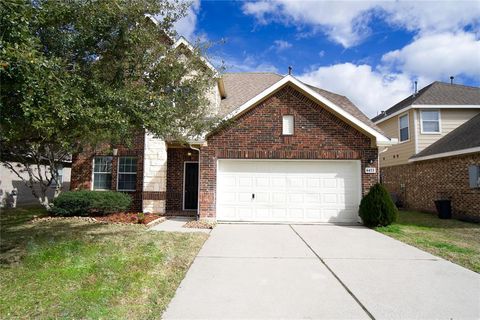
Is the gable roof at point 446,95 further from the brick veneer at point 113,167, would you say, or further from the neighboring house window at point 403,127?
the brick veneer at point 113,167

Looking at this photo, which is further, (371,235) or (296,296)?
(371,235)

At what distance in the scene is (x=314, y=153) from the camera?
11.8 m

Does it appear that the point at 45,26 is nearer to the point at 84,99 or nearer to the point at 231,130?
the point at 84,99

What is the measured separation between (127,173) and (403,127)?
16.1 m

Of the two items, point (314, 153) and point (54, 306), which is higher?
point (314, 153)

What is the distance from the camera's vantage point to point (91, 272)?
218 inches

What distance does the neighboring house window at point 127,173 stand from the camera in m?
14.2

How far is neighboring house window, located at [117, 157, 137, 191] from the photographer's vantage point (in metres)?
14.2

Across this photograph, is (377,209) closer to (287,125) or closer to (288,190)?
(288,190)

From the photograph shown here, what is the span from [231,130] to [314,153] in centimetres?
321

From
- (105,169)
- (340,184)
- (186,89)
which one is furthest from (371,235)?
(105,169)

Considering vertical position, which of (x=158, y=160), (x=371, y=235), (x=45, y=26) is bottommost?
(x=371, y=235)

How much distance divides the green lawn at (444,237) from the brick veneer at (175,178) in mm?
7923

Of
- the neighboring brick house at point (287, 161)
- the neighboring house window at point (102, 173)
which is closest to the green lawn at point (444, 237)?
the neighboring brick house at point (287, 161)
